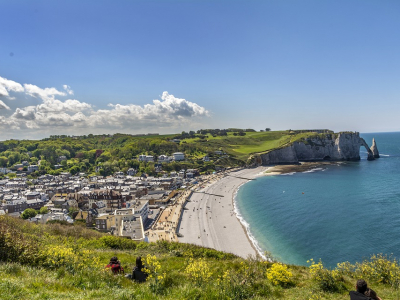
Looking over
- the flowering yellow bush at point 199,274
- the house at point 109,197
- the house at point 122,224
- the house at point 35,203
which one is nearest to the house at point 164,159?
the house at point 109,197

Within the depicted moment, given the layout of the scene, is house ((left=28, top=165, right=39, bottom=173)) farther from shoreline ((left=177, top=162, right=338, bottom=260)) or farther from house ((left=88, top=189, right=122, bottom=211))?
shoreline ((left=177, top=162, right=338, bottom=260))

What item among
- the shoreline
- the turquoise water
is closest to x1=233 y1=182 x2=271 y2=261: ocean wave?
the shoreline

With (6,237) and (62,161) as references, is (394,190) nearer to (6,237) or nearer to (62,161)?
(6,237)

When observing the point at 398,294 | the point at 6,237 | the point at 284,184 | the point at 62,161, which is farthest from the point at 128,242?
the point at 62,161

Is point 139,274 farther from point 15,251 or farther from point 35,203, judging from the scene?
point 35,203

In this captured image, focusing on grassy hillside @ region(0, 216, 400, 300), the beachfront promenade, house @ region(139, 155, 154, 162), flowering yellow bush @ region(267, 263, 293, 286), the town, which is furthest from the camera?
house @ region(139, 155, 154, 162)
